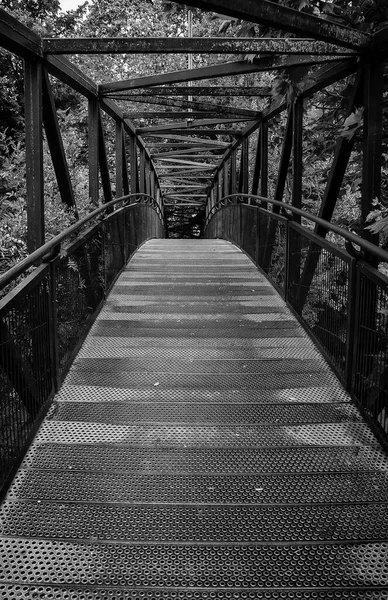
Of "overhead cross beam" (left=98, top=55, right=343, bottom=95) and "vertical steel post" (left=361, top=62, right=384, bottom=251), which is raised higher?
"overhead cross beam" (left=98, top=55, right=343, bottom=95)

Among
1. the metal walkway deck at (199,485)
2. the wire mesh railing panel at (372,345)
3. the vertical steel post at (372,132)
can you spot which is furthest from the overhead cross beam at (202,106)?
the wire mesh railing panel at (372,345)

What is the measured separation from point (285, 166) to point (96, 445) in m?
5.50

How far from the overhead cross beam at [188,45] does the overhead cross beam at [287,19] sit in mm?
510

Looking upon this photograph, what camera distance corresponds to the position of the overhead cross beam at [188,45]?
15.4ft

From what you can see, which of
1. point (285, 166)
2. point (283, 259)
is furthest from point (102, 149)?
point (283, 259)

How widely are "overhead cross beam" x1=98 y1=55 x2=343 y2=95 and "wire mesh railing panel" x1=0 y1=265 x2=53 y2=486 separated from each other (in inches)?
125

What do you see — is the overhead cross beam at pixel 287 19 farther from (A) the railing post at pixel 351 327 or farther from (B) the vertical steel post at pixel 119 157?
(B) the vertical steel post at pixel 119 157

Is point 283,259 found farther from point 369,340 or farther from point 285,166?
Answer: point 369,340

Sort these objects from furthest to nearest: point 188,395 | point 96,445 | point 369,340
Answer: point 188,395 < point 369,340 < point 96,445

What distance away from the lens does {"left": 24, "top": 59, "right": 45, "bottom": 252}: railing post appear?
4.57m

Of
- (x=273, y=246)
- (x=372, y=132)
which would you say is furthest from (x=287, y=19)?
(x=273, y=246)

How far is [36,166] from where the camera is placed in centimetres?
460

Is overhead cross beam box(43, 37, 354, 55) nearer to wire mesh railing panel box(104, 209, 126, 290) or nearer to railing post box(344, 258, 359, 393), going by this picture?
wire mesh railing panel box(104, 209, 126, 290)

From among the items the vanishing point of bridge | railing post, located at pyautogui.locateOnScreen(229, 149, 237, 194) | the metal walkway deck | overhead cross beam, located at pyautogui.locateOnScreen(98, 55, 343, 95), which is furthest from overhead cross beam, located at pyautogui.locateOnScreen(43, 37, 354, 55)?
railing post, located at pyautogui.locateOnScreen(229, 149, 237, 194)
